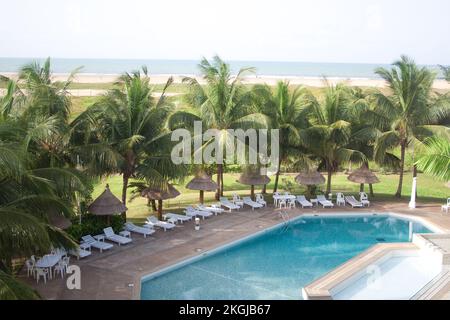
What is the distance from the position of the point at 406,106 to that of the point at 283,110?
467 centimetres

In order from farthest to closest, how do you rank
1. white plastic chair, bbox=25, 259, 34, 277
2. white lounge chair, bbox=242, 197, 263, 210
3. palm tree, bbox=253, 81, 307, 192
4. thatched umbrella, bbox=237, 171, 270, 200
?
thatched umbrella, bbox=237, 171, 270, 200
palm tree, bbox=253, 81, 307, 192
white lounge chair, bbox=242, 197, 263, 210
white plastic chair, bbox=25, 259, 34, 277

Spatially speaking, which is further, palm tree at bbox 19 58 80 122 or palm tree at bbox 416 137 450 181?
palm tree at bbox 19 58 80 122

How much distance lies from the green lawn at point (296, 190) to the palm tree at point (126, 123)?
9.34ft

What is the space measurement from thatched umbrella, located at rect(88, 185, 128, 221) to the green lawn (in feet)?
8.65

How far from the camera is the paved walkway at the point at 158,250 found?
10.6 meters

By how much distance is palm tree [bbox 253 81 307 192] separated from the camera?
17719 mm

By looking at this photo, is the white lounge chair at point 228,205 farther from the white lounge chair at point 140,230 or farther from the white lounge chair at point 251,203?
the white lounge chair at point 140,230

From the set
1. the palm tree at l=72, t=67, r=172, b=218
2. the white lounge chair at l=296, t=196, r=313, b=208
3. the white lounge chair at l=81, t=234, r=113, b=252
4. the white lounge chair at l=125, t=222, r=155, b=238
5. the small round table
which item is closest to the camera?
the white lounge chair at l=81, t=234, r=113, b=252

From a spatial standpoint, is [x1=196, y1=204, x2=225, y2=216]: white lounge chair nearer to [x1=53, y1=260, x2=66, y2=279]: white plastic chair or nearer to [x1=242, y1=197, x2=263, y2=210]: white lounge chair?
[x1=242, y1=197, x2=263, y2=210]: white lounge chair

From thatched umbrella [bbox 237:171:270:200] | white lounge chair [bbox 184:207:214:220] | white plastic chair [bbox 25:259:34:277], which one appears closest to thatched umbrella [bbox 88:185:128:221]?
white plastic chair [bbox 25:259:34:277]

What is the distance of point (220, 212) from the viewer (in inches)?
672

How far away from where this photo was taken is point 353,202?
1805 cm

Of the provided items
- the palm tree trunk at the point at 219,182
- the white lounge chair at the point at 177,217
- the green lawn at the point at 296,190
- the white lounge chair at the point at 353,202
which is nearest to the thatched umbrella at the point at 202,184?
the green lawn at the point at 296,190

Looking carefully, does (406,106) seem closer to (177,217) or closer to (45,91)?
(177,217)
